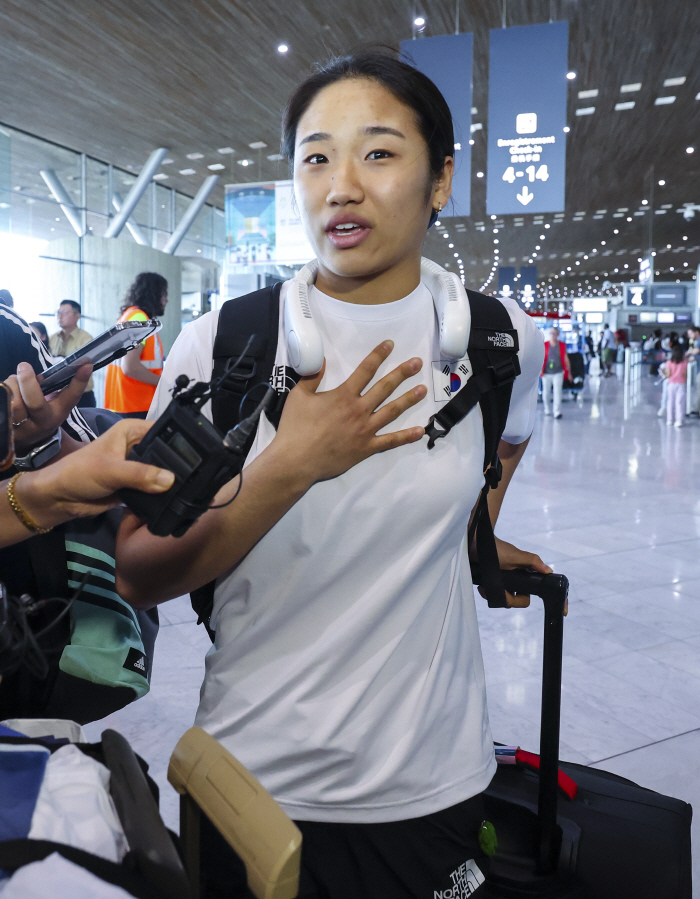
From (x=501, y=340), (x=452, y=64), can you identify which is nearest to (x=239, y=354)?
(x=501, y=340)

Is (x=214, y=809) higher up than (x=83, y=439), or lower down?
lower down

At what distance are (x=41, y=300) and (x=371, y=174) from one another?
15465 millimetres

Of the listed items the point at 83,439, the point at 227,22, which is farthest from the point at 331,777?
the point at 227,22

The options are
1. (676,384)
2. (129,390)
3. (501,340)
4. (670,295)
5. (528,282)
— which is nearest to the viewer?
(501,340)

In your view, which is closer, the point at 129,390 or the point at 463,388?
the point at 463,388

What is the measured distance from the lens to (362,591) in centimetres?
103

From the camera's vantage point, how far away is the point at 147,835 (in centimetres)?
58

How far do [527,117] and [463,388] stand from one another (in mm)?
7350

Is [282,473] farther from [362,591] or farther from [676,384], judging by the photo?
[676,384]

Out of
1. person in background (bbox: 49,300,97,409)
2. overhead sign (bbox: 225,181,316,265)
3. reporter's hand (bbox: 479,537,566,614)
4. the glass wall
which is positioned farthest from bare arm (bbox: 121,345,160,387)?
the glass wall

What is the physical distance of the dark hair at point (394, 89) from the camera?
1121 millimetres

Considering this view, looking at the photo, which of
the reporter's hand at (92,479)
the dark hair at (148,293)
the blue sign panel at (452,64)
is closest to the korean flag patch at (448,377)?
the reporter's hand at (92,479)

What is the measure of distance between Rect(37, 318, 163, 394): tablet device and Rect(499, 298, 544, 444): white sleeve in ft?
2.06

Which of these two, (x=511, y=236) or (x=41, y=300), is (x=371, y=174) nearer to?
(x=41, y=300)
